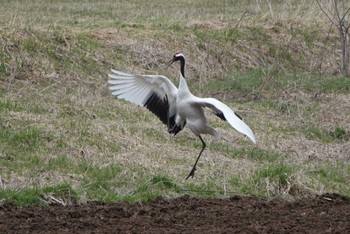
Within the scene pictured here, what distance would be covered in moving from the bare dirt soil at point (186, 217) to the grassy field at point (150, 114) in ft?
1.47

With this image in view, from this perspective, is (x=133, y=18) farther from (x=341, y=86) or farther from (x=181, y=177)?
(x=181, y=177)

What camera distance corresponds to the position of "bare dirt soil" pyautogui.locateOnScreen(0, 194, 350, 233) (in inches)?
285

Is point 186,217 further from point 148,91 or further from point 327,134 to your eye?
point 327,134

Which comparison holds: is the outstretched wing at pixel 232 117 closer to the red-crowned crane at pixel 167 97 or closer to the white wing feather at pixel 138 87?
the red-crowned crane at pixel 167 97

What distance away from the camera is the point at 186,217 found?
7844 mm

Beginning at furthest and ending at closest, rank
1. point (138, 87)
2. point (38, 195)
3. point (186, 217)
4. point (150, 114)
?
1. point (150, 114)
2. point (138, 87)
3. point (38, 195)
4. point (186, 217)

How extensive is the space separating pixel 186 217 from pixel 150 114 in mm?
4600

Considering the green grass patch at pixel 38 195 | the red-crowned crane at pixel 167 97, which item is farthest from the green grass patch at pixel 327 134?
the green grass patch at pixel 38 195

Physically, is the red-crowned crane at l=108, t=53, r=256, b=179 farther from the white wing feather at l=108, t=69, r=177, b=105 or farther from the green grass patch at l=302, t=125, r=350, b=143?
the green grass patch at l=302, t=125, r=350, b=143

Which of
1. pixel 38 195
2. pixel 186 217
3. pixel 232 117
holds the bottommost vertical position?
pixel 38 195

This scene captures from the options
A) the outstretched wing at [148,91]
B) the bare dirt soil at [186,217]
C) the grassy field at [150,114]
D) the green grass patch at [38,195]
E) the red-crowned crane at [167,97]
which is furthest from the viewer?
the outstretched wing at [148,91]

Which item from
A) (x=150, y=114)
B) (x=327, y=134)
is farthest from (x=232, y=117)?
(x=327, y=134)

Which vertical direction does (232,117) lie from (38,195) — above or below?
above

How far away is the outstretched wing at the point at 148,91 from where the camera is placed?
32.2 feet
